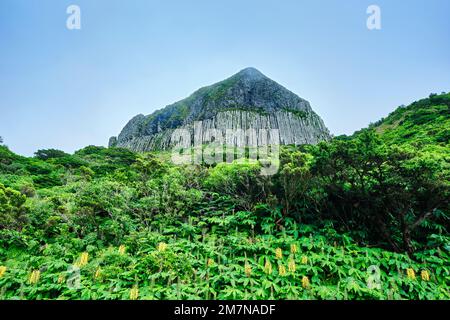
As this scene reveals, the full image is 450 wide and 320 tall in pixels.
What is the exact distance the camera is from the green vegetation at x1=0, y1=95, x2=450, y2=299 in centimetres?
673

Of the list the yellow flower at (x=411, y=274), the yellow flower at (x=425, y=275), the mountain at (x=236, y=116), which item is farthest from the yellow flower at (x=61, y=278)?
the mountain at (x=236, y=116)

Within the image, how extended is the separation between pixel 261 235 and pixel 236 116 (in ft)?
222

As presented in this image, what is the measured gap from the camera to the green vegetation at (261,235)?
6730 mm

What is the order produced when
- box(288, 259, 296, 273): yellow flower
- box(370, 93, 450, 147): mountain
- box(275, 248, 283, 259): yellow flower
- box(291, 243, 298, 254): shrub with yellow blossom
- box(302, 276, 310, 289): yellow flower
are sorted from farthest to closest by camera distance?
1. box(370, 93, 450, 147): mountain
2. box(291, 243, 298, 254): shrub with yellow blossom
3. box(275, 248, 283, 259): yellow flower
4. box(288, 259, 296, 273): yellow flower
5. box(302, 276, 310, 289): yellow flower

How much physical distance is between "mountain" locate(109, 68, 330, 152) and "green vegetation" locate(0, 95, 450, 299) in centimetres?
4730

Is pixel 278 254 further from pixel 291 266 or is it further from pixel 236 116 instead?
pixel 236 116

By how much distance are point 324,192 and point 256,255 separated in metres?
3.80

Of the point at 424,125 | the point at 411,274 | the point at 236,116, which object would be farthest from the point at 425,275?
the point at 236,116

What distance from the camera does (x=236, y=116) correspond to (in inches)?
2982

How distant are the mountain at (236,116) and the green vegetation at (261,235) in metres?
47.3

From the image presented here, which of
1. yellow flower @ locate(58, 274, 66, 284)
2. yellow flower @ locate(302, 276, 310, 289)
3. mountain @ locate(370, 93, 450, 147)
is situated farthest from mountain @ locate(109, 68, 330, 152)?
yellow flower @ locate(58, 274, 66, 284)

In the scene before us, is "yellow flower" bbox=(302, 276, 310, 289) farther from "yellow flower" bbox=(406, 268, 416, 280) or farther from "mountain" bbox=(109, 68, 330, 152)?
"mountain" bbox=(109, 68, 330, 152)

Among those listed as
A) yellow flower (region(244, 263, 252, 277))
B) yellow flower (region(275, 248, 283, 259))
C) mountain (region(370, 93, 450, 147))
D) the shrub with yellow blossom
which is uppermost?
mountain (region(370, 93, 450, 147))

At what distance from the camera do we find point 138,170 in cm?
1491
